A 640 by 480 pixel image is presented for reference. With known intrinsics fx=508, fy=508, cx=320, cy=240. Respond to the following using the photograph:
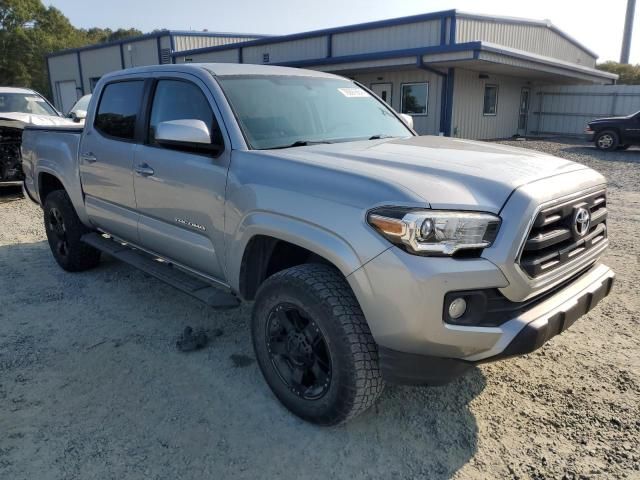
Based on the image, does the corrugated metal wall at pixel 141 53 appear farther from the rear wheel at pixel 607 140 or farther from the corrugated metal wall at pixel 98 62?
the rear wheel at pixel 607 140

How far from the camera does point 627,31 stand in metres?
41.0

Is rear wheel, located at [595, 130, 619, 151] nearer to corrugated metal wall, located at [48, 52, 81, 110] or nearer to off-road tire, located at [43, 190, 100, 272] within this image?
off-road tire, located at [43, 190, 100, 272]

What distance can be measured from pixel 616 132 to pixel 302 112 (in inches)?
651

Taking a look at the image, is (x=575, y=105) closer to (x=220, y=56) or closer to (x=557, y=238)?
(x=220, y=56)

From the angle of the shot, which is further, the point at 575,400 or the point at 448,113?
the point at 448,113

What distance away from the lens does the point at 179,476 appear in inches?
96.7

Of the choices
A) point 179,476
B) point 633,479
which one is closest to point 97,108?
point 179,476

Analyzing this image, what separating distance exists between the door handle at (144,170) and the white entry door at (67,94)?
35.2 m

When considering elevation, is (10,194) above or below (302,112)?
below

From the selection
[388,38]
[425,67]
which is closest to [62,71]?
[388,38]

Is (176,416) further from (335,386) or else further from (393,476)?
(393,476)

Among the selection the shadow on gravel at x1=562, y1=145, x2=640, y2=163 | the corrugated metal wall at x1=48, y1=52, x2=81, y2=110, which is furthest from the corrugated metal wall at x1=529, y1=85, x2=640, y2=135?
the corrugated metal wall at x1=48, y1=52, x2=81, y2=110

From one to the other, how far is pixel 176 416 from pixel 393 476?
1.27 metres

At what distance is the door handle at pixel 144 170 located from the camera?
3.73 m
